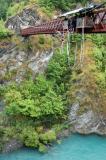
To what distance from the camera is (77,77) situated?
35438 millimetres

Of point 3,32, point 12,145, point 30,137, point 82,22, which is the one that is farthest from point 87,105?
point 82,22

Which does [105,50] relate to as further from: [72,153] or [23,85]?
[72,153]

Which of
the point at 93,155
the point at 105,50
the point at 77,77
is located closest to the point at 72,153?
the point at 93,155

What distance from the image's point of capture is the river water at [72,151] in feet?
99.8

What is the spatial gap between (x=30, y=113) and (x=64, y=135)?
10.4 ft

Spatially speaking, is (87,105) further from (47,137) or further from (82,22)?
(82,22)

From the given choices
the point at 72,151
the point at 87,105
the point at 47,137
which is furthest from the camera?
the point at 87,105

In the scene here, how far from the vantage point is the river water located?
30.4 metres

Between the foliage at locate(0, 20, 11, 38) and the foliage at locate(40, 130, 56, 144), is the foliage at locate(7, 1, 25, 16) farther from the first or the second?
the foliage at locate(40, 130, 56, 144)

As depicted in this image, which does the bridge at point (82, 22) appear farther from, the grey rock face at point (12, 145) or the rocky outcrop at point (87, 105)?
the grey rock face at point (12, 145)

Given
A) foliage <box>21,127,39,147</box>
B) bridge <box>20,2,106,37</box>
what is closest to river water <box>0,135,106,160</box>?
foliage <box>21,127,39,147</box>

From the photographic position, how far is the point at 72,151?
3127cm

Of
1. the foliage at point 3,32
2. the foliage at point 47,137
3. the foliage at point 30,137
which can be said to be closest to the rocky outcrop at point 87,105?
the foliage at point 47,137

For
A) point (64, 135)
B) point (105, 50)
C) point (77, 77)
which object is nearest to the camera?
point (64, 135)
